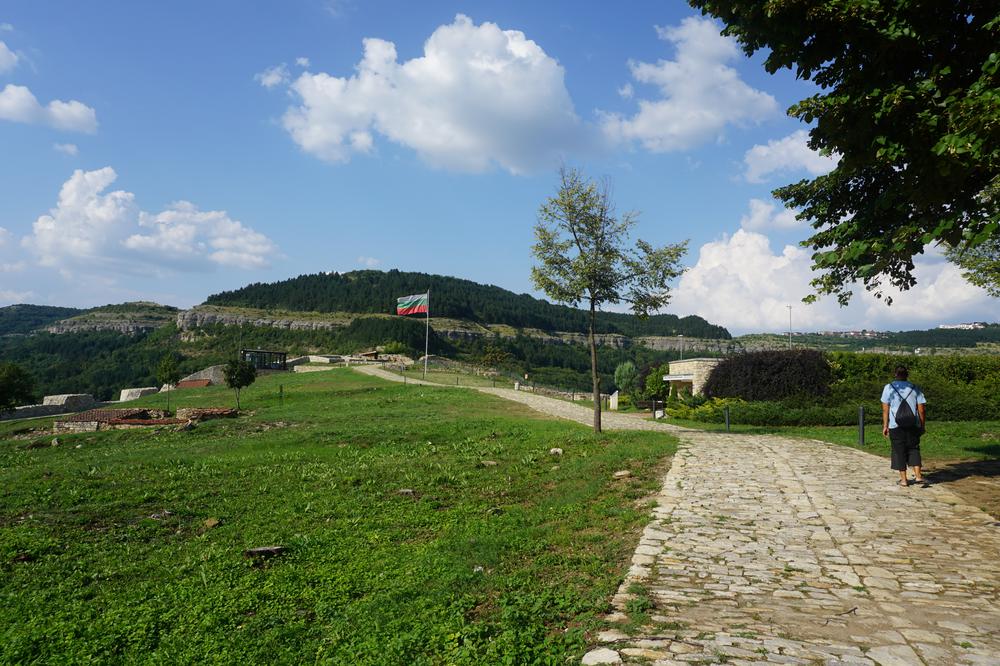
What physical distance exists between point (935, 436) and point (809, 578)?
1338 cm

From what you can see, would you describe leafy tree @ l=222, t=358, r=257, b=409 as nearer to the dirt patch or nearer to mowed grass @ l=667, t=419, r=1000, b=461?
mowed grass @ l=667, t=419, r=1000, b=461

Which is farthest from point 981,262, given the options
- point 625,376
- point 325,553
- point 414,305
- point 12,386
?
point 12,386

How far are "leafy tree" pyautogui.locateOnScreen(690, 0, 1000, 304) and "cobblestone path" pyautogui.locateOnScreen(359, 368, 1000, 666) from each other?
128 inches

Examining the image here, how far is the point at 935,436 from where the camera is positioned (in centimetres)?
1533

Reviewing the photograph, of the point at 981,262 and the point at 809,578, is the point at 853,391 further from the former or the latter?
the point at 809,578

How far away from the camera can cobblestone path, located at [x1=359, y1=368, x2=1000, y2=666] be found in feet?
12.8

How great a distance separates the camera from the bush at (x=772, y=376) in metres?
22.5

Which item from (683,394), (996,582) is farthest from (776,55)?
(683,394)

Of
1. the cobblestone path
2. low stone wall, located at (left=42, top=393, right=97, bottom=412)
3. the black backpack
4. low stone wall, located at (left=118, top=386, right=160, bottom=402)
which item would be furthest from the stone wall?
Answer: low stone wall, located at (left=118, top=386, right=160, bottom=402)

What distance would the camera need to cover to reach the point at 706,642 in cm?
396

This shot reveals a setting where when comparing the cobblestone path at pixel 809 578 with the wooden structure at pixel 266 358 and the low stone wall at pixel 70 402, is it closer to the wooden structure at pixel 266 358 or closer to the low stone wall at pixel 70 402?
the low stone wall at pixel 70 402

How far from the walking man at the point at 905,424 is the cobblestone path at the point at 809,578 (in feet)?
1.35

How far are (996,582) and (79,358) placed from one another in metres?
168

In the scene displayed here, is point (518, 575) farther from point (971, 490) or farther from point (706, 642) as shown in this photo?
point (971, 490)
